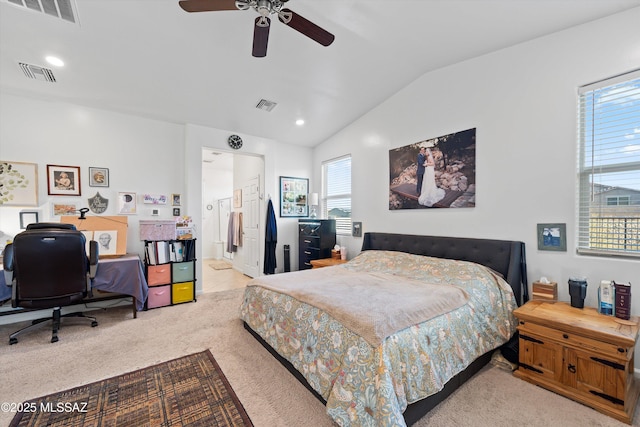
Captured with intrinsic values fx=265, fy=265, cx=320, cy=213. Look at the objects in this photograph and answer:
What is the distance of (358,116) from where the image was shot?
4422mm

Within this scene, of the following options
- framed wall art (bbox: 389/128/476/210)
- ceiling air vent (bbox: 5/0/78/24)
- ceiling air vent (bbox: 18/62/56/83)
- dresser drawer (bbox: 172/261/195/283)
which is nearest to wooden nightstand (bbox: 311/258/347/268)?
framed wall art (bbox: 389/128/476/210)

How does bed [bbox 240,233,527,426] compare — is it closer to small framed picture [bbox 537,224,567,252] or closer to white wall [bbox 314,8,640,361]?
small framed picture [bbox 537,224,567,252]

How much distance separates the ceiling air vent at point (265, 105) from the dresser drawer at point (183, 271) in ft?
8.44

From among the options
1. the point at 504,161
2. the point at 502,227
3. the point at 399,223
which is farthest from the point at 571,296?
the point at 399,223

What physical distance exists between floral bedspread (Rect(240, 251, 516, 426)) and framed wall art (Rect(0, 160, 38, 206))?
3.06m

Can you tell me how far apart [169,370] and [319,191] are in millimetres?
3875

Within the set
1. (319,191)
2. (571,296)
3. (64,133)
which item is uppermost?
(64,133)

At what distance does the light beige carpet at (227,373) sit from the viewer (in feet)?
5.57

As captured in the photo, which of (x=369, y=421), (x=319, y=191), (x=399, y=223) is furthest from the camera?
(x=319, y=191)

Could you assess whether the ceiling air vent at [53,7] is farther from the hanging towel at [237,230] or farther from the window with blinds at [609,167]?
the window with blinds at [609,167]

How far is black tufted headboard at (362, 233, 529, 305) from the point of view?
8.52 feet

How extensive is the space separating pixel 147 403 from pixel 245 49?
324cm

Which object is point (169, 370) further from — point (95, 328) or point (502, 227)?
point (502, 227)

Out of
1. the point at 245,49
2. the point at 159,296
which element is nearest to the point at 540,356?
the point at 245,49
